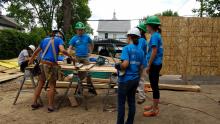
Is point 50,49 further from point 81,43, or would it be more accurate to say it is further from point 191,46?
point 191,46

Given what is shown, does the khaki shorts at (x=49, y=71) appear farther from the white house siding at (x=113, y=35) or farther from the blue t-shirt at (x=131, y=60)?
the white house siding at (x=113, y=35)

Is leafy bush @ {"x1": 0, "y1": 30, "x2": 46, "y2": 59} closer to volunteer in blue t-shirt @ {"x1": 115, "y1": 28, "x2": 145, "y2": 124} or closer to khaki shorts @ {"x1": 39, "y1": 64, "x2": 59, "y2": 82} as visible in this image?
khaki shorts @ {"x1": 39, "y1": 64, "x2": 59, "y2": 82}

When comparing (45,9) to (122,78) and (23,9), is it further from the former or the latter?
(122,78)

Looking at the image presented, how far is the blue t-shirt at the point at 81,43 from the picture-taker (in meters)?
7.79

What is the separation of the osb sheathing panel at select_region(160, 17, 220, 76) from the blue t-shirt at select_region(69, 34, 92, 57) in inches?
128

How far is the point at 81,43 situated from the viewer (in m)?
7.82

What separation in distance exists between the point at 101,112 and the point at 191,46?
4.89 m

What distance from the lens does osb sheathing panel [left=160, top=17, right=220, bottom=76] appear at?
1018 centimetres

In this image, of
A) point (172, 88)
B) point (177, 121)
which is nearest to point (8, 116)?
point (177, 121)

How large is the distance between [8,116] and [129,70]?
2.78m

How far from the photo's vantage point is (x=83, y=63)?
310 inches

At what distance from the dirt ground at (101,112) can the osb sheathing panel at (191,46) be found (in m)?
2.07

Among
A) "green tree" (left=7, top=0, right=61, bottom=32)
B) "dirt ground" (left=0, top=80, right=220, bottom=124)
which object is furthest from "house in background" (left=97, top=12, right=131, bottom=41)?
"dirt ground" (left=0, top=80, right=220, bottom=124)

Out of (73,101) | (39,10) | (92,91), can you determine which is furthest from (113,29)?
(73,101)
